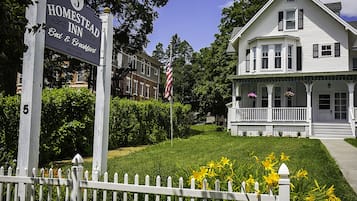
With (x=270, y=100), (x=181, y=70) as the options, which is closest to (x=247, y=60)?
(x=270, y=100)

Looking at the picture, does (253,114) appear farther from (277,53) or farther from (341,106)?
(341,106)

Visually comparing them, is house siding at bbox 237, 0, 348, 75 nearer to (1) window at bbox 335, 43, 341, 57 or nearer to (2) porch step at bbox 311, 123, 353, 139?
(1) window at bbox 335, 43, 341, 57

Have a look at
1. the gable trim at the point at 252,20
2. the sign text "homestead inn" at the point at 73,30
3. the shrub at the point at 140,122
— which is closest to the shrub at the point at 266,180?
the sign text "homestead inn" at the point at 73,30

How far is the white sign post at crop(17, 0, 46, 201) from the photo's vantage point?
14.2ft

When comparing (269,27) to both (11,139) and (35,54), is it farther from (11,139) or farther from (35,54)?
(35,54)

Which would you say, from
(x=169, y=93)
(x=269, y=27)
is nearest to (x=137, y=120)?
(x=169, y=93)

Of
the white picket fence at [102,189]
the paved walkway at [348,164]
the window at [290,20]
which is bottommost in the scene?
the paved walkway at [348,164]

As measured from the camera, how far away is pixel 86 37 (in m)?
5.44

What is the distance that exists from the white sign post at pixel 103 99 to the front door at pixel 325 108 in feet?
70.2

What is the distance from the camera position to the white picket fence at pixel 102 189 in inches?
128

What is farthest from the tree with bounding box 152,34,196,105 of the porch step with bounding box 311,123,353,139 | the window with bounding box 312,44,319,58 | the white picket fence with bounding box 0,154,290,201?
the white picket fence with bounding box 0,154,290,201

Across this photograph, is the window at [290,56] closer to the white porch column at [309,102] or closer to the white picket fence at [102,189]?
the white porch column at [309,102]

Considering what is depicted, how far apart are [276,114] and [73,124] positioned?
589 inches

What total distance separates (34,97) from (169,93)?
39.5 ft
